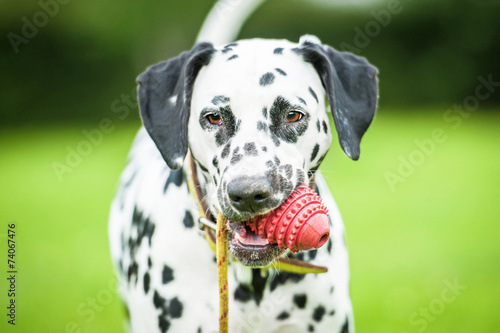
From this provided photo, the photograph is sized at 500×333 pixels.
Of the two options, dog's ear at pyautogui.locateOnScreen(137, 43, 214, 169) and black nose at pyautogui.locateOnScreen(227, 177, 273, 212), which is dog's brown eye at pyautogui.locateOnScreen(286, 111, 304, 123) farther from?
dog's ear at pyautogui.locateOnScreen(137, 43, 214, 169)

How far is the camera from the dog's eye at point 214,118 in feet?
9.98

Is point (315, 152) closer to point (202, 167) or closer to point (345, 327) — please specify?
point (202, 167)

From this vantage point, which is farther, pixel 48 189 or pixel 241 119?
pixel 48 189

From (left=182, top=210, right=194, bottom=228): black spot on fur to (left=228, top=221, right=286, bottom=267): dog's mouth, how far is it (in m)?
0.36

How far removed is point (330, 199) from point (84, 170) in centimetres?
896

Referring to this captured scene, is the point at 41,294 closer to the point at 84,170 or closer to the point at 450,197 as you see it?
the point at 450,197

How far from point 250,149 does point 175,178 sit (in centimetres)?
76

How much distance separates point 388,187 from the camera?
365 inches

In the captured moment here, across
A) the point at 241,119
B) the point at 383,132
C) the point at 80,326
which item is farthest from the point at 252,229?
the point at 383,132

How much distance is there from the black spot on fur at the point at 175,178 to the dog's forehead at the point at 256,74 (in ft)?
1.49

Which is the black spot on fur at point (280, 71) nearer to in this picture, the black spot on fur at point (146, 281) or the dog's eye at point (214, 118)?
the dog's eye at point (214, 118)

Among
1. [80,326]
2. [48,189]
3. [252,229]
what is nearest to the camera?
[252,229]

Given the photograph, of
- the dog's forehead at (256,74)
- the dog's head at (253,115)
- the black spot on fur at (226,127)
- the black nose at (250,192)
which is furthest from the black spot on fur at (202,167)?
the black nose at (250,192)

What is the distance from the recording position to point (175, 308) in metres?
3.18
